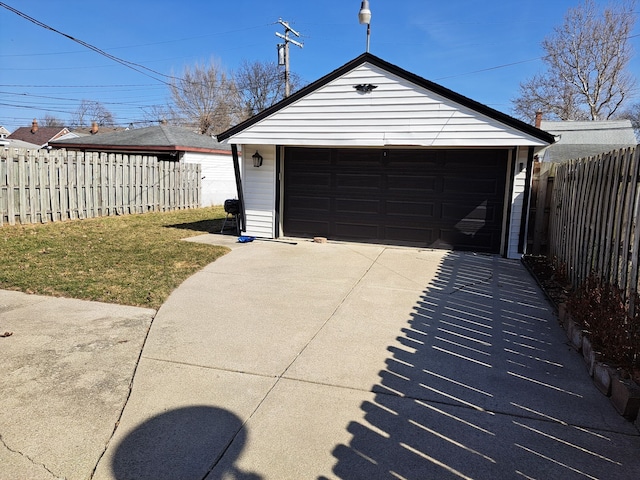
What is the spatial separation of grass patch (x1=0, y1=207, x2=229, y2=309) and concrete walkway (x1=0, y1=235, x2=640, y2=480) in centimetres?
87

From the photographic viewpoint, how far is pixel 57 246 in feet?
27.2

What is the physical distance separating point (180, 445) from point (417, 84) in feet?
26.0

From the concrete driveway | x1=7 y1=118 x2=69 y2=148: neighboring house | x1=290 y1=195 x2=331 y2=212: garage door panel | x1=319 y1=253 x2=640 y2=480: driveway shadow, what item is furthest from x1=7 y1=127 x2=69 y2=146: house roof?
x1=319 y1=253 x2=640 y2=480: driveway shadow

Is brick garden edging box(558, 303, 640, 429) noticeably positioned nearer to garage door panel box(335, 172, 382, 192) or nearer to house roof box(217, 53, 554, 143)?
house roof box(217, 53, 554, 143)

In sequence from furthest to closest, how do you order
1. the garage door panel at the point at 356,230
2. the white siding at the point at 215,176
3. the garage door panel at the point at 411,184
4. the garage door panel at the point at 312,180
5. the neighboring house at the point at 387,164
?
1. the white siding at the point at 215,176
2. the garage door panel at the point at 312,180
3. the garage door panel at the point at 356,230
4. the garage door panel at the point at 411,184
5. the neighboring house at the point at 387,164

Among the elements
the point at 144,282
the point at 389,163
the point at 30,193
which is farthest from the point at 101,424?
the point at 30,193

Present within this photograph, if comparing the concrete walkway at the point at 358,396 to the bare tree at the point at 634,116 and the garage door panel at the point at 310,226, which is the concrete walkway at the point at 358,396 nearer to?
the garage door panel at the point at 310,226

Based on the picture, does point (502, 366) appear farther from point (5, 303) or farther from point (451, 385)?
point (5, 303)

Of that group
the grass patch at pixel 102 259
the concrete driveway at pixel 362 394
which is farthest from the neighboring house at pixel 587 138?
the grass patch at pixel 102 259

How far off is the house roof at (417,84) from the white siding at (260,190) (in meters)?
0.77

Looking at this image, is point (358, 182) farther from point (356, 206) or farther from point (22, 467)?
point (22, 467)

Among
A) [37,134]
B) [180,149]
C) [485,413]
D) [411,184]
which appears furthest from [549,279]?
[37,134]

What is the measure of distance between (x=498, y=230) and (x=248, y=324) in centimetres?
623

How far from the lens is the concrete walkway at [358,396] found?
2.38m
